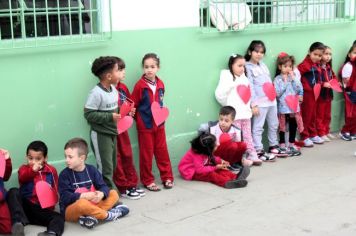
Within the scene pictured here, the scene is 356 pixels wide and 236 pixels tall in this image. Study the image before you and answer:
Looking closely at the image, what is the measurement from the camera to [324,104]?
749cm

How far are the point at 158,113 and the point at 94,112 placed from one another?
28.4 inches

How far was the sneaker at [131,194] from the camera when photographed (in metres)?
A: 5.40

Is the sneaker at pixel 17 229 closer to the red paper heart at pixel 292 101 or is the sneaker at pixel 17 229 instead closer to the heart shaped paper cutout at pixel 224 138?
the heart shaped paper cutout at pixel 224 138

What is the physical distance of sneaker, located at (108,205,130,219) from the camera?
4832 mm

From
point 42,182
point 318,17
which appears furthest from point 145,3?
point 318,17

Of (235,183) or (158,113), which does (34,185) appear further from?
(235,183)

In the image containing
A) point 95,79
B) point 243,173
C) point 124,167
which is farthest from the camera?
point 243,173

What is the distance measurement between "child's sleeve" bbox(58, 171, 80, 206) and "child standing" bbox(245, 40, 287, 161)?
259 centimetres

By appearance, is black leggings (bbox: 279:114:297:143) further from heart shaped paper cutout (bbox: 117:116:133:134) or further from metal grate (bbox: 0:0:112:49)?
metal grate (bbox: 0:0:112:49)

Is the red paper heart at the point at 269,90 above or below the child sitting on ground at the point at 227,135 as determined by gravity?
above

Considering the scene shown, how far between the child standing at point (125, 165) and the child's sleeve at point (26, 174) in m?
0.89

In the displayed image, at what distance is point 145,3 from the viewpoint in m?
5.72

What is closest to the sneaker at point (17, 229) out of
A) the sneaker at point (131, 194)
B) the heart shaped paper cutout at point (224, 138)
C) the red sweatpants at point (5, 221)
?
the red sweatpants at point (5, 221)

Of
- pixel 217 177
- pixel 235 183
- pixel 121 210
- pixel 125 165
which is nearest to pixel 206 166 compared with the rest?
pixel 217 177
